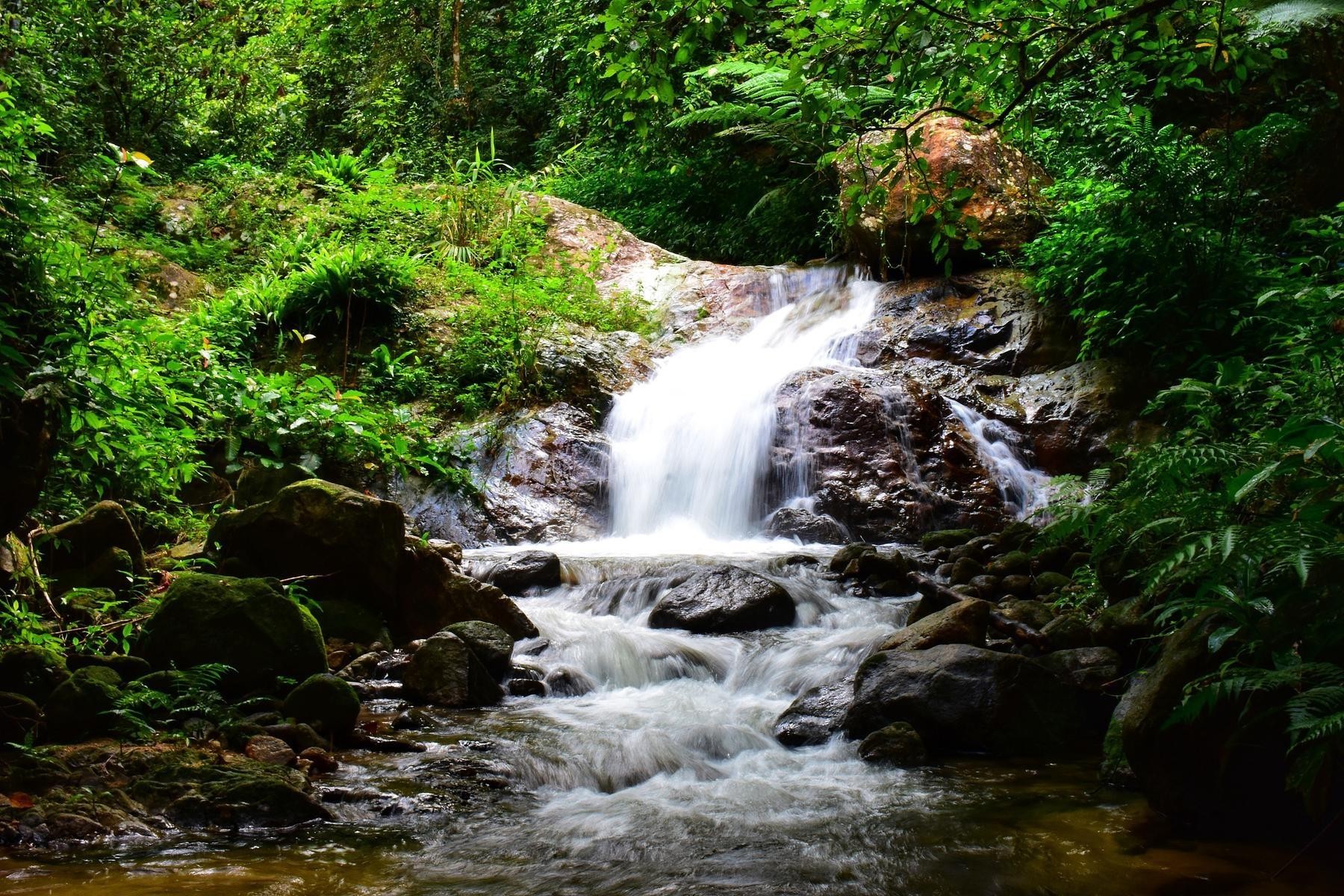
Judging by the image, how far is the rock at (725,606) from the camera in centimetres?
612

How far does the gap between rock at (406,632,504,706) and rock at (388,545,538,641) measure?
72 centimetres

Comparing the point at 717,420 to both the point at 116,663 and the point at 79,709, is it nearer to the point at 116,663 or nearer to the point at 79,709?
the point at 116,663

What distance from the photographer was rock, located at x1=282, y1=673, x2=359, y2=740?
411 centimetres

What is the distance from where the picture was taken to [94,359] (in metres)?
3.93

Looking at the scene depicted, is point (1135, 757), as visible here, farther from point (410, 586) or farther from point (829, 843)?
point (410, 586)

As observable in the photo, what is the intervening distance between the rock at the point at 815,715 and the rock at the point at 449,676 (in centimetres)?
161

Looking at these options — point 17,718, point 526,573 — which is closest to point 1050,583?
point 526,573

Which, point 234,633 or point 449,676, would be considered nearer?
point 234,633

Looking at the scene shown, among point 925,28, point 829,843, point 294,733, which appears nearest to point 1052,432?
point 925,28

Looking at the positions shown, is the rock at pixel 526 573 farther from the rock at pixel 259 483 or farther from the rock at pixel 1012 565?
the rock at pixel 1012 565

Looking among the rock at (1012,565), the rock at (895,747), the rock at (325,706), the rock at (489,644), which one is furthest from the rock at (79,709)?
the rock at (1012,565)

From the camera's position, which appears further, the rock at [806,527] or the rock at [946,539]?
the rock at [806,527]

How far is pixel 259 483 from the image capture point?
7164 mm

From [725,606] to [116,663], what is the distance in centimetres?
353
